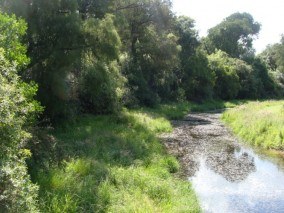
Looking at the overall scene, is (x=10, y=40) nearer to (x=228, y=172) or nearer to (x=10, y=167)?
(x=10, y=167)

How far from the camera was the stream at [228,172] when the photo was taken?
43.9ft

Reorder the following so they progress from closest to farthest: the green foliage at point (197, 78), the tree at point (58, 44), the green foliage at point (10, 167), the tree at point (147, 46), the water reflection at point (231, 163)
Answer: the green foliage at point (10, 167) → the water reflection at point (231, 163) → the tree at point (58, 44) → the tree at point (147, 46) → the green foliage at point (197, 78)

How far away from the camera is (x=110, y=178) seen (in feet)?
42.4

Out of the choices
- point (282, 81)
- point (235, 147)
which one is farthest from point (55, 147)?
point (282, 81)

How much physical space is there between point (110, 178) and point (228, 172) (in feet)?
23.4

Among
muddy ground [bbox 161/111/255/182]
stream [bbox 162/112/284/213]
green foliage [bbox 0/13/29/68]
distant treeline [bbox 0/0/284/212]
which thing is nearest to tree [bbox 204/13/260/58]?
distant treeline [bbox 0/0/284/212]

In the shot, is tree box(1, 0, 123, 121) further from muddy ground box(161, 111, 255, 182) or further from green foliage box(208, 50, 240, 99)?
green foliage box(208, 50, 240, 99)

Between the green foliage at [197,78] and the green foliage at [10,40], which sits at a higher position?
the green foliage at [10,40]

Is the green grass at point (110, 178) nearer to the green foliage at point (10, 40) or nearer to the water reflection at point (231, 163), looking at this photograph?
the water reflection at point (231, 163)

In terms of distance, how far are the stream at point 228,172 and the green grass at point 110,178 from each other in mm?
989

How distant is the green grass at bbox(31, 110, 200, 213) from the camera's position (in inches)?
424

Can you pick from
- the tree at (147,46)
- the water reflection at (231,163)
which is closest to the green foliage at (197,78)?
the tree at (147,46)

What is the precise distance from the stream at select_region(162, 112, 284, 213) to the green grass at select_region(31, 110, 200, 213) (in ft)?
3.25

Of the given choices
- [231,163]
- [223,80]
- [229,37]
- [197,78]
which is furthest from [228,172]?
[229,37]
